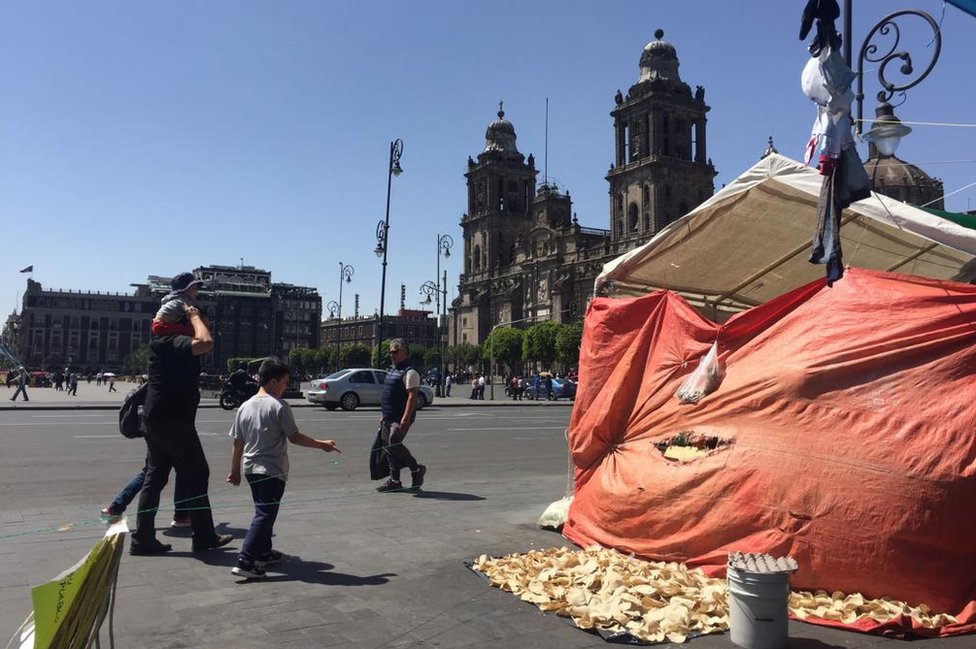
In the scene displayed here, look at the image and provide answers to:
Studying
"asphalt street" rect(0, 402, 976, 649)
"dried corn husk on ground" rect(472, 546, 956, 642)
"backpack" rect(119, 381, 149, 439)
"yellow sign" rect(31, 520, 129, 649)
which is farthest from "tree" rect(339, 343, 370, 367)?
"yellow sign" rect(31, 520, 129, 649)

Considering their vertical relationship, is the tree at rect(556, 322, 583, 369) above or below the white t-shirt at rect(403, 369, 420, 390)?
above

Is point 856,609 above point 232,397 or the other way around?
the other way around

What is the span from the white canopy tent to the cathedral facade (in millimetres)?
47000

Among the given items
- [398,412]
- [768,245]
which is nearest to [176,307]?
[398,412]

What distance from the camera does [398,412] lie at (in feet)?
29.8

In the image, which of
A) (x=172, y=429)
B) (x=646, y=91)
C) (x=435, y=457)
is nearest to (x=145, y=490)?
(x=172, y=429)

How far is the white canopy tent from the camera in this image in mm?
5547

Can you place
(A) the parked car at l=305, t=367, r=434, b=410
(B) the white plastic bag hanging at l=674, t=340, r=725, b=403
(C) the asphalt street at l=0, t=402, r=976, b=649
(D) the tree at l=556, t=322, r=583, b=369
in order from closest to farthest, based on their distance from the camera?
(C) the asphalt street at l=0, t=402, r=976, b=649 → (B) the white plastic bag hanging at l=674, t=340, r=725, b=403 → (A) the parked car at l=305, t=367, r=434, b=410 → (D) the tree at l=556, t=322, r=583, b=369

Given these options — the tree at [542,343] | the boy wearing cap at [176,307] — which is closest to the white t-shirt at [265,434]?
the boy wearing cap at [176,307]

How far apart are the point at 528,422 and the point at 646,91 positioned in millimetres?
59574

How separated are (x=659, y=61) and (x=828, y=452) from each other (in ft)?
254

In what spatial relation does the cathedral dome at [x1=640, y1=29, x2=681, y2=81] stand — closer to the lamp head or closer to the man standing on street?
the lamp head

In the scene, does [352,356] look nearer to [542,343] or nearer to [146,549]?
[542,343]

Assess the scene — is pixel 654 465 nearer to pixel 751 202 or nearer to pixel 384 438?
pixel 751 202
